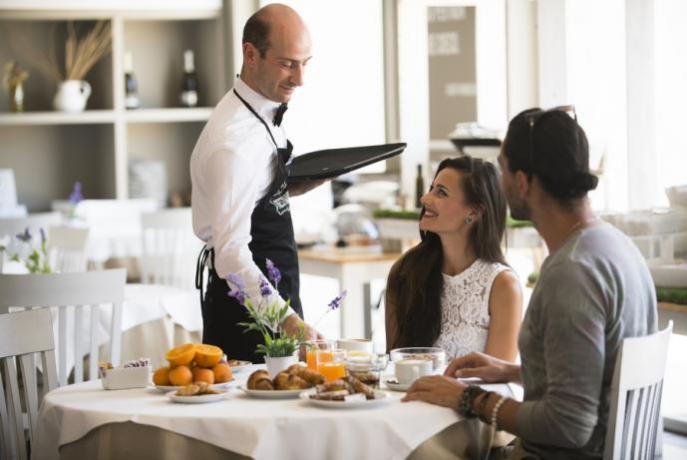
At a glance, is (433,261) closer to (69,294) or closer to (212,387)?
(212,387)

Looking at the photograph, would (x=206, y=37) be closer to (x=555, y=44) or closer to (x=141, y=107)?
(x=141, y=107)

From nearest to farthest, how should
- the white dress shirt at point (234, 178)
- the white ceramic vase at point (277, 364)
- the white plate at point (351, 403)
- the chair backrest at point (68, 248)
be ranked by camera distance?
the white plate at point (351, 403) → the white ceramic vase at point (277, 364) → the white dress shirt at point (234, 178) → the chair backrest at point (68, 248)

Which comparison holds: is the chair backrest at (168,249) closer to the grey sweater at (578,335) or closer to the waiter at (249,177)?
the waiter at (249,177)

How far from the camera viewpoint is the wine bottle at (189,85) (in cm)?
738

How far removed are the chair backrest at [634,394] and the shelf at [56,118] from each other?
5.38m

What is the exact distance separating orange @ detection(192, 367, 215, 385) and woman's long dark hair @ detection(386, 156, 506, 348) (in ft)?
2.43

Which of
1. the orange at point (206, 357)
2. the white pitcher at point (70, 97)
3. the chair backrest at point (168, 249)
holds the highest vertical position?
the white pitcher at point (70, 97)

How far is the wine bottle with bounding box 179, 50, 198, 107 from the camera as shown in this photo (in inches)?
290

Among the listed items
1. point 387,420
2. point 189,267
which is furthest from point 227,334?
point 189,267

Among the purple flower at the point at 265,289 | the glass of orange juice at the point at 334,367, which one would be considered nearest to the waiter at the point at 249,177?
the purple flower at the point at 265,289

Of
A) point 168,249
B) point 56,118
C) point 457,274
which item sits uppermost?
point 56,118

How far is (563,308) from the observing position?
1999mm

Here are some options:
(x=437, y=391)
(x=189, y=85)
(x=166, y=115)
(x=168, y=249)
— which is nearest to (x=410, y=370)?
(x=437, y=391)

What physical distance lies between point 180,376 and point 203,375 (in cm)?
5
